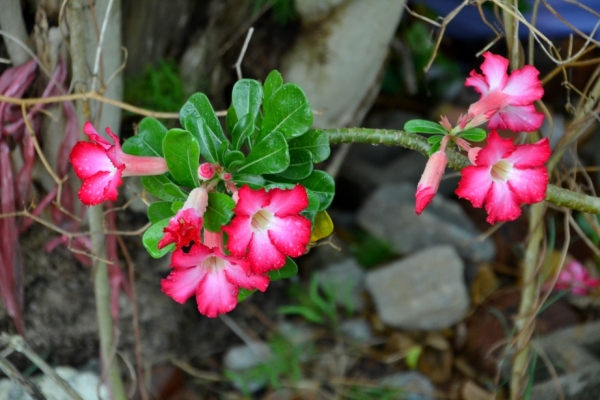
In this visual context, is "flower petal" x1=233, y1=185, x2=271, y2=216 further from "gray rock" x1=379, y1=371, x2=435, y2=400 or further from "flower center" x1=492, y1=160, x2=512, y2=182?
"gray rock" x1=379, y1=371, x2=435, y2=400

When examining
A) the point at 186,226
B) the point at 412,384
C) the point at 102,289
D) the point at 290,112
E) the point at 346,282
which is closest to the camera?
the point at 186,226

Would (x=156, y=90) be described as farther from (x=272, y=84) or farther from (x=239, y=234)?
(x=239, y=234)

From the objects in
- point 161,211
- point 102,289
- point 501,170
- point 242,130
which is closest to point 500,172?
point 501,170

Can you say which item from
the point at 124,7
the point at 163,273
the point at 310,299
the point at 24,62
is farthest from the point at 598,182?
the point at 24,62

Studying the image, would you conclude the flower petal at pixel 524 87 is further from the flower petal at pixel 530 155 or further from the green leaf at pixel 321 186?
the green leaf at pixel 321 186

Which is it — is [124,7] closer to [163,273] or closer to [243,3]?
[243,3]

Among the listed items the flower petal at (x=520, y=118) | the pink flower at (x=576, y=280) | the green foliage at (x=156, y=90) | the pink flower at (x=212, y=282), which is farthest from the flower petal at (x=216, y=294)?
the pink flower at (x=576, y=280)
